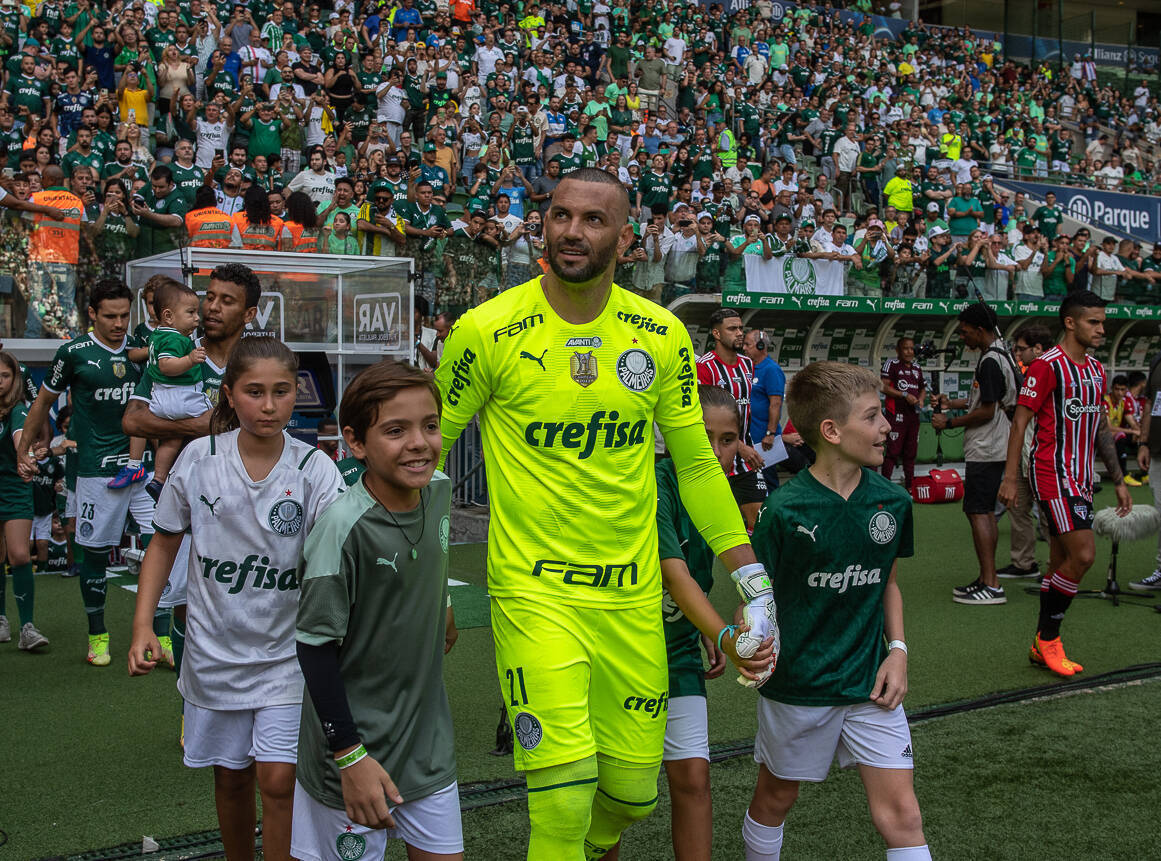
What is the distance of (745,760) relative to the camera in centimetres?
511

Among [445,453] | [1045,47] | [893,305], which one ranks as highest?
[1045,47]

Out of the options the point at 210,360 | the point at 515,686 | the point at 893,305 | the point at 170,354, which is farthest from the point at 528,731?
the point at 893,305

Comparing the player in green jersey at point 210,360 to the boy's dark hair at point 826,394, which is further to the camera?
the player in green jersey at point 210,360

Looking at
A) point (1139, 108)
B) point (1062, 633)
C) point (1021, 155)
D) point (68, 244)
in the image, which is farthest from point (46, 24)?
point (1139, 108)

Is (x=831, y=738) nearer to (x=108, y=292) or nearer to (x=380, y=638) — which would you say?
(x=380, y=638)

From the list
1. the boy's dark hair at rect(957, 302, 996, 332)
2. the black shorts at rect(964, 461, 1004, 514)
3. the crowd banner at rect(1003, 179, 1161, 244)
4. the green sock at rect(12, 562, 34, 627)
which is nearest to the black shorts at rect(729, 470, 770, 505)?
the black shorts at rect(964, 461, 1004, 514)

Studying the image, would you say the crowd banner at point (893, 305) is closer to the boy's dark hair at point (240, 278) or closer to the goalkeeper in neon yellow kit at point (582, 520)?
the boy's dark hair at point (240, 278)

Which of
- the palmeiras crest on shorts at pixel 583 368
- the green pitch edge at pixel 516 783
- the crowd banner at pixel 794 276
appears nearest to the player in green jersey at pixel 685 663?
the palmeiras crest on shorts at pixel 583 368

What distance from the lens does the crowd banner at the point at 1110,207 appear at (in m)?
25.5

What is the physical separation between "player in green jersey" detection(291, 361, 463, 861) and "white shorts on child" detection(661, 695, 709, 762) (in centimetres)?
81

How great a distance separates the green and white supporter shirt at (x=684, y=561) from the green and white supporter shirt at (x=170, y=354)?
2724mm

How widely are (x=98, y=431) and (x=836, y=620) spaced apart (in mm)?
5069

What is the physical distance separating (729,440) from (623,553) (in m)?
1.11

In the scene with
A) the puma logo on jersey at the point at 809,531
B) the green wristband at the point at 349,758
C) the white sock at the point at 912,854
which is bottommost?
the white sock at the point at 912,854
